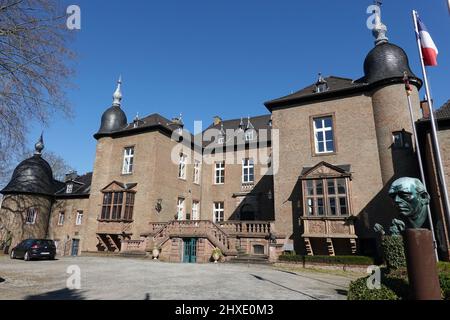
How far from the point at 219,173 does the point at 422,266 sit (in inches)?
1045

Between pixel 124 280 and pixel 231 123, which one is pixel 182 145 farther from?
pixel 124 280

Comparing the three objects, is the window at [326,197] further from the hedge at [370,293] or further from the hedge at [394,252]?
the hedge at [370,293]

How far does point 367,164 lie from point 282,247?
26.0 ft

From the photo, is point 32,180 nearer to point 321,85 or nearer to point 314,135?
point 314,135

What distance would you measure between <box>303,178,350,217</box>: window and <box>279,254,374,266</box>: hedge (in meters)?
2.75

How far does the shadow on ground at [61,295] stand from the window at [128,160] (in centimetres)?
1881

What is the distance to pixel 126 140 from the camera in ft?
94.3

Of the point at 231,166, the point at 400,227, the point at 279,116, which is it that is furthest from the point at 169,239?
the point at 400,227

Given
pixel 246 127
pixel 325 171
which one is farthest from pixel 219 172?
pixel 325 171

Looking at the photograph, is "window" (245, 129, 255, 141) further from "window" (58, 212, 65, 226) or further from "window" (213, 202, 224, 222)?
"window" (58, 212, 65, 226)

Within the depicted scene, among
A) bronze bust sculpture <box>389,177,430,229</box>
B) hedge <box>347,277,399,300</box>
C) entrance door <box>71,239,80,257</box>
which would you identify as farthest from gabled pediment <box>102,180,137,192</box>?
bronze bust sculpture <box>389,177,430,229</box>

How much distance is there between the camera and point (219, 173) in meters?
31.9

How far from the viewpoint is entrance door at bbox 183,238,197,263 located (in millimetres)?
22672
